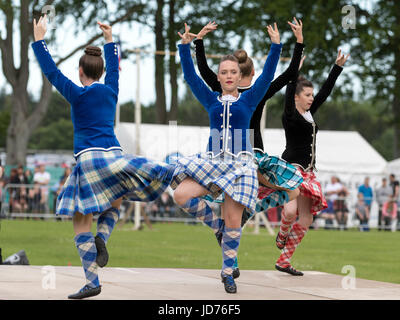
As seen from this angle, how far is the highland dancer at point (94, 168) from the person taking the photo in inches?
214

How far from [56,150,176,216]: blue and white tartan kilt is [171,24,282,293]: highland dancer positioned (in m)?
0.50

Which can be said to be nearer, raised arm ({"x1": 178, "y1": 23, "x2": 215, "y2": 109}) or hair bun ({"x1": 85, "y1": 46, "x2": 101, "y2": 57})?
hair bun ({"x1": 85, "y1": 46, "x2": 101, "y2": 57})

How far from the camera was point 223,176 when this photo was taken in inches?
237

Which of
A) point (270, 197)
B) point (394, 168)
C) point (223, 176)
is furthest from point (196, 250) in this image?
point (394, 168)

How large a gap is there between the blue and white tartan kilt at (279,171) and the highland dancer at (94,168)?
1.04 metres

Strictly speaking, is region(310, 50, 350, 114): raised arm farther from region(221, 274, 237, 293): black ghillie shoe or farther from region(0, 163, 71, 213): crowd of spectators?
region(0, 163, 71, 213): crowd of spectators

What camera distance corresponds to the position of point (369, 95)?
1272 inches

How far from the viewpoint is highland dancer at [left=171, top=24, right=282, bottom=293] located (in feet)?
19.7

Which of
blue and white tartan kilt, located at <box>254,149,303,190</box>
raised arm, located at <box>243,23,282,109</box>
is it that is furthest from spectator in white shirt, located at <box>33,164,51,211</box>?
raised arm, located at <box>243,23,282,109</box>

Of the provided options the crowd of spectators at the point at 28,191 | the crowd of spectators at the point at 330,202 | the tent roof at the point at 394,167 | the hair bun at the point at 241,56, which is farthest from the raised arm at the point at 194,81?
the tent roof at the point at 394,167

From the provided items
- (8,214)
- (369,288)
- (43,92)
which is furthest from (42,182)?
(369,288)

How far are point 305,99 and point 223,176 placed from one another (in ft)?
6.68

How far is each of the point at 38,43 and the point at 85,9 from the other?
26.5 m

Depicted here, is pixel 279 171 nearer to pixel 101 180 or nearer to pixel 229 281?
pixel 229 281
